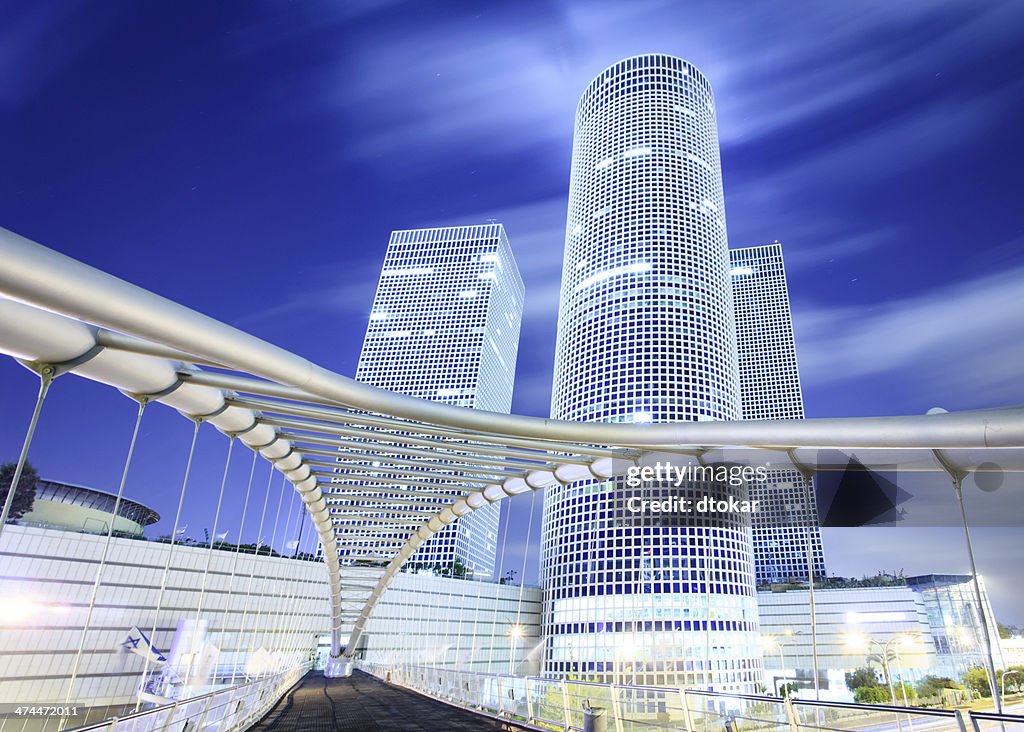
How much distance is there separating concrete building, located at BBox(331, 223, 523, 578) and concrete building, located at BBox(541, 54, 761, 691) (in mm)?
46509

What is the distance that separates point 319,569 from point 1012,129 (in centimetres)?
11478

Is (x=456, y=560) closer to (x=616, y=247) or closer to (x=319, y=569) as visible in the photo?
(x=319, y=569)

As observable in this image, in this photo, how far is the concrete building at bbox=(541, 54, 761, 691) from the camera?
73.5 m

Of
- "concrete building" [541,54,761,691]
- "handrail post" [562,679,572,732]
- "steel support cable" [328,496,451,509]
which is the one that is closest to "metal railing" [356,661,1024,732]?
"handrail post" [562,679,572,732]

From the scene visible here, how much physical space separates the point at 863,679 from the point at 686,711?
276 ft

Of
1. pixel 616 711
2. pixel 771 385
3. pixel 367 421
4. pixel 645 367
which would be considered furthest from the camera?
pixel 771 385

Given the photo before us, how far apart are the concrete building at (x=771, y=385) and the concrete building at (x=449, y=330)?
65313 mm

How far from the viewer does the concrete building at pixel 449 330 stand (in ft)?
471

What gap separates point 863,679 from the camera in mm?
Result: 71062

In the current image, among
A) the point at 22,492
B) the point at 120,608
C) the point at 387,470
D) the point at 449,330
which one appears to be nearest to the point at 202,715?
the point at 387,470

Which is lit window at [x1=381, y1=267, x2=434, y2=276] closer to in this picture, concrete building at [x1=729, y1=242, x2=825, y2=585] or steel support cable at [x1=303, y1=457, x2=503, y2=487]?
concrete building at [x1=729, y1=242, x2=825, y2=585]

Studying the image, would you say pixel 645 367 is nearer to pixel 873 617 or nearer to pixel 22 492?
pixel 873 617

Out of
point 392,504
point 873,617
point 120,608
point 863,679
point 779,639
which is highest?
point 392,504

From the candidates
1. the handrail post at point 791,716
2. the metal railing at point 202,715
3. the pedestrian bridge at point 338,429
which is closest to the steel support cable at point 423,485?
the pedestrian bridge at point 338,429
